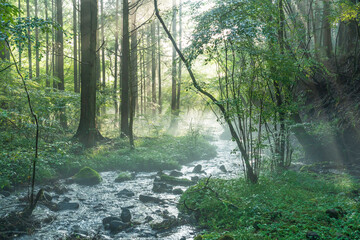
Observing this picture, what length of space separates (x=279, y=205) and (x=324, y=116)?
859cm

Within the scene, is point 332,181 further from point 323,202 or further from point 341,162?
point 341,162

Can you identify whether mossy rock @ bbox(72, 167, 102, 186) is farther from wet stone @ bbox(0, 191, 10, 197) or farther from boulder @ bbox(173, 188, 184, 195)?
boulder @ bbox(173, 188, 184, 195)

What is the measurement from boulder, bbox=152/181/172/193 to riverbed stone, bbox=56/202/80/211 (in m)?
2.44

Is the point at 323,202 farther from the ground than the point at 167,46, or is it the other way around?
the point at 167,46

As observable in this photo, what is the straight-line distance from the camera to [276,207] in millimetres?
5668

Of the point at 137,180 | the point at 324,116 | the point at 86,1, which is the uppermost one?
the point at 86,1

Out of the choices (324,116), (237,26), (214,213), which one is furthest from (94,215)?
(324,116)

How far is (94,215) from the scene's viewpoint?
6.55 meters

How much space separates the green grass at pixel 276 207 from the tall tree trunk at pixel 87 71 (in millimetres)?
6299

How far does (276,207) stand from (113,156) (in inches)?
305

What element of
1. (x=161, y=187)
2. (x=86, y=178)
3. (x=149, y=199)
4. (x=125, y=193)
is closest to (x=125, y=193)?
(x=125, y=193)

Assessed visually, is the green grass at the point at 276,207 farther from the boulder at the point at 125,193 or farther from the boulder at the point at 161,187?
the boulder at the point at 125,193

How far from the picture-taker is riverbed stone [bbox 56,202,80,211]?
6.85 m

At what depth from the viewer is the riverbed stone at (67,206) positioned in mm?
6850
